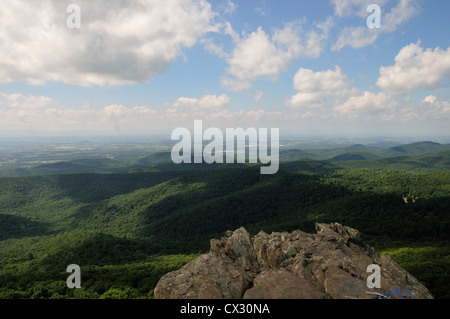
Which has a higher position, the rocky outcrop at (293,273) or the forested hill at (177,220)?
the rocky outcrop at (293,273)

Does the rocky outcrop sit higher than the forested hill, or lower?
higher

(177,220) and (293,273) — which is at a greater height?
(293,273)

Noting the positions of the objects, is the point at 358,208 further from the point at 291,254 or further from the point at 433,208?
the point at 291,254

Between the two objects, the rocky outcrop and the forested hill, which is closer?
the rocky outcrop

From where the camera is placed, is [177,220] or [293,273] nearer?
[293,273]
